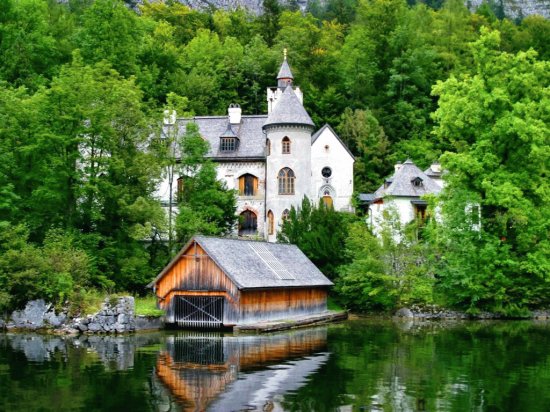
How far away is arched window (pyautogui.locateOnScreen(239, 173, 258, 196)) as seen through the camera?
2160 inches

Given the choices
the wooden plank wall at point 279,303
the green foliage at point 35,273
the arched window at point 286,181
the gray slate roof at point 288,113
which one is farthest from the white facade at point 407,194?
the green foliage at point 35,273

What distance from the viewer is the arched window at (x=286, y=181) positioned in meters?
52.6

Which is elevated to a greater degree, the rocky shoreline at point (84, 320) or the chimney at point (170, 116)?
the chimney at point (170, 116)

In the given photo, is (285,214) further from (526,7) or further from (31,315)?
(526,7)

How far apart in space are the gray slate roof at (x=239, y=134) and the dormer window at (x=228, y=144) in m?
0.33

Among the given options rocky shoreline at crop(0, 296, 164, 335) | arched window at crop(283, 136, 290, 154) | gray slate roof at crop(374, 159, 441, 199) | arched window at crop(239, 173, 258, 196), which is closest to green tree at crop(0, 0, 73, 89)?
arched window at crop(239, 173, 258, 196)

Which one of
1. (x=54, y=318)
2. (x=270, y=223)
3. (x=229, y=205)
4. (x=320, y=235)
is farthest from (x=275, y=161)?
(x=54, y=318)

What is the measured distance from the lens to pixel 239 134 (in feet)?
185

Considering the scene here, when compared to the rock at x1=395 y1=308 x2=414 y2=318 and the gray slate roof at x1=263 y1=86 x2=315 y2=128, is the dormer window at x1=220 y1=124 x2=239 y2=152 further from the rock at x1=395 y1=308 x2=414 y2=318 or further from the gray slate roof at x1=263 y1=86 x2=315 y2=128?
the rock at x1=395 y1=308 x2=414 y2=318

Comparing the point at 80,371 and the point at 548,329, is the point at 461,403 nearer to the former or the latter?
the point at 80,371

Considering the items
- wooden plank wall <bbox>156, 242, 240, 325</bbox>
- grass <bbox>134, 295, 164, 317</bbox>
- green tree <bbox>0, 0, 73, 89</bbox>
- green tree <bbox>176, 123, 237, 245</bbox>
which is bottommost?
grass <bbox>134, 295, 164, 317</bbox>

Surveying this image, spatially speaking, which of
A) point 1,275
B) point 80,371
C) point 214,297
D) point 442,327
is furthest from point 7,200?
point 442,327

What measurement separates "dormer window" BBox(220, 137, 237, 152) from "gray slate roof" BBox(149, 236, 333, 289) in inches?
592

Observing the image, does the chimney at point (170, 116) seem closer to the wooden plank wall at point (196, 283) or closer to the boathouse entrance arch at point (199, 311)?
the wooden plank wall at point (196, 283)
